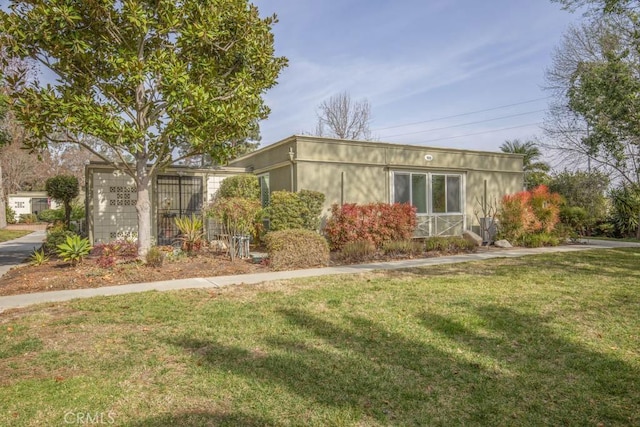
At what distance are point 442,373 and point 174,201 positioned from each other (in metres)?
11.8

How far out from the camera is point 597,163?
20.3 metres

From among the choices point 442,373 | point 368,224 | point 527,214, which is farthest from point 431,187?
point 442,373

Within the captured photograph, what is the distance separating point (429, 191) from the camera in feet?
45.7

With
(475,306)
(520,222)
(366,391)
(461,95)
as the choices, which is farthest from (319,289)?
(461,95)

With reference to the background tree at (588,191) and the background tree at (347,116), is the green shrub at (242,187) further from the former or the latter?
the background tree at (347,116)

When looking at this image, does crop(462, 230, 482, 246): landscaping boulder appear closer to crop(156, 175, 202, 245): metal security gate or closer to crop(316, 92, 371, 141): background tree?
crop(156, 175, 202, 245): metal security gate

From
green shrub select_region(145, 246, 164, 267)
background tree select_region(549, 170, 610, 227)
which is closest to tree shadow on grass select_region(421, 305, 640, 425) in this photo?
green shrub select_region(145, 246, 164, 267)

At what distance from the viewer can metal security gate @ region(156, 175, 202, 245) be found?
43.2 ft

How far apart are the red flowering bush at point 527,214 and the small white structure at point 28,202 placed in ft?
124

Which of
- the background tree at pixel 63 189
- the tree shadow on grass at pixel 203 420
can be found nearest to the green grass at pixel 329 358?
the tree shadow on grass at pixel 203 420

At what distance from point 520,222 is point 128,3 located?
12.6 meters

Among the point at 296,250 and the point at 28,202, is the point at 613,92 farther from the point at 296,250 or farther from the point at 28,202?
the point at 28,202

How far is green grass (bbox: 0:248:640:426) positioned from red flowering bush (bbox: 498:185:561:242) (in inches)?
282

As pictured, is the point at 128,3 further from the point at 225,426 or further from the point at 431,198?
the point at 431,198
